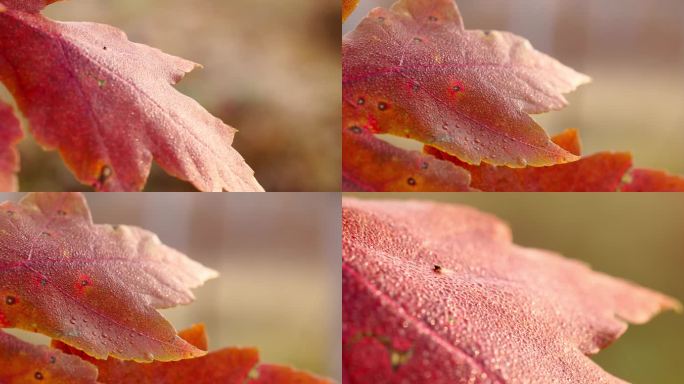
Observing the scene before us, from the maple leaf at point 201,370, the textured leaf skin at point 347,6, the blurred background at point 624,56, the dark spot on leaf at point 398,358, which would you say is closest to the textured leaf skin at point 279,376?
the maple leaf at point 201,370

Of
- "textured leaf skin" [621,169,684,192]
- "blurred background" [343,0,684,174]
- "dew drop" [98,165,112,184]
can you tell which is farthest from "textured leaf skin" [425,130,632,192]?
"dew drop" [98,165,112,184]

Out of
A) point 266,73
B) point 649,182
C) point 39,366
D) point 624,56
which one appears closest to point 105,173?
point 39,366

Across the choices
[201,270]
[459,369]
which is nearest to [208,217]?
[201,270]

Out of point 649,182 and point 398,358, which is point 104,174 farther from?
point 649,182

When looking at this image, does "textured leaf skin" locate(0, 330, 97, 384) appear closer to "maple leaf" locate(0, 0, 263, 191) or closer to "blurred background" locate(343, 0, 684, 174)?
"maple leaf" locate(0, 0, 263, 191)

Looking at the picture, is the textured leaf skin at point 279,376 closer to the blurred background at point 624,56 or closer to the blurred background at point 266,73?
the blurred background at point 266,73

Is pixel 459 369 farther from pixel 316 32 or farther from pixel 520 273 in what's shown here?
pixel 316 32
